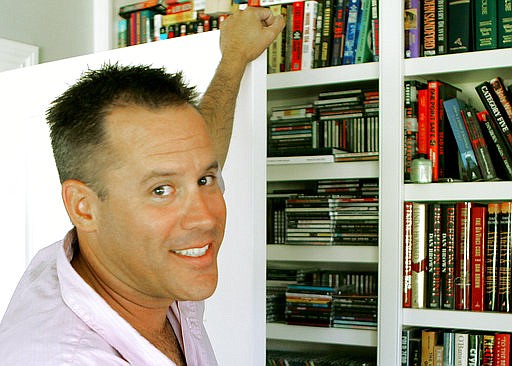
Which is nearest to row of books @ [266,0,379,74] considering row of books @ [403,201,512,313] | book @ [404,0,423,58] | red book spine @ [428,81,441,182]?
book @ [404,0,423,58]

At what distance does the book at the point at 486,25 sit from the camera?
7.01ft

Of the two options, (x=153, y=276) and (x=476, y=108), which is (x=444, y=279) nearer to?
(x=476, y=108)

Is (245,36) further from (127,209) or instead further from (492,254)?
(492,254)

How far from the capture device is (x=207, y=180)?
1047 mm

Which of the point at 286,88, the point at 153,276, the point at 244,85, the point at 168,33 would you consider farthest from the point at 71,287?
the point at 168,33

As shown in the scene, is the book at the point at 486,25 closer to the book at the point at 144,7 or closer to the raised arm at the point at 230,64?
the raised arm at the point at 230,64

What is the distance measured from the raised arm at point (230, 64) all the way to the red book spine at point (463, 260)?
1011 millimetres

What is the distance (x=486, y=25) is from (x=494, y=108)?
0.23 m

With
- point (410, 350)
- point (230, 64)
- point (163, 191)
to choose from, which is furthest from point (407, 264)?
point (163, 191)

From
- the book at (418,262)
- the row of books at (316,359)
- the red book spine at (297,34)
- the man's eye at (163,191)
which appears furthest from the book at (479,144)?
the man's eye at (163,191)

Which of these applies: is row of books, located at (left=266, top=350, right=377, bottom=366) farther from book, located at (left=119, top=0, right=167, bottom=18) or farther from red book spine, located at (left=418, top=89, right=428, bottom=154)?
book, located at (left=119, top=0, right=167, bottom=18)

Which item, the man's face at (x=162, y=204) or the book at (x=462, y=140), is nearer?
the man's face at (x=162, y=204)

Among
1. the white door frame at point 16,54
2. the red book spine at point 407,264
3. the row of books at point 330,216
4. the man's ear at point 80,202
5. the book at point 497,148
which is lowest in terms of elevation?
the red book spine at point 407,264

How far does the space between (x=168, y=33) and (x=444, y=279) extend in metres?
1.23
